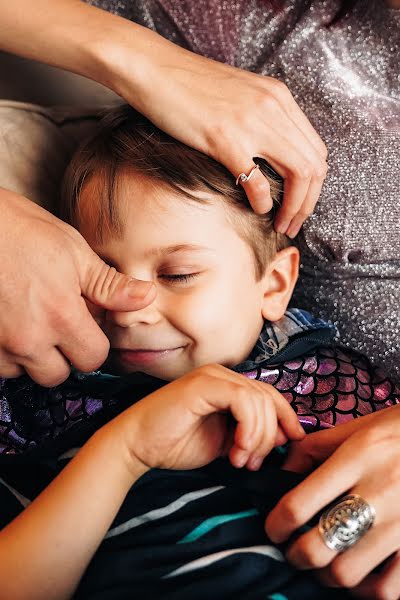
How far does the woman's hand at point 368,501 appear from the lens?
0.81 m

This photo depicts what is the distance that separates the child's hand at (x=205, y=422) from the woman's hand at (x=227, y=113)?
34 cm

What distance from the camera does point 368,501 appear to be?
2.70 ft

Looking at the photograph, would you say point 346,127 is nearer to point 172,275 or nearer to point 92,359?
point 172,275

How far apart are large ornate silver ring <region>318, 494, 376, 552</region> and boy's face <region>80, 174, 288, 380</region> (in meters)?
0.40

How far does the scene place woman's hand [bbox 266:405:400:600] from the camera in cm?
81

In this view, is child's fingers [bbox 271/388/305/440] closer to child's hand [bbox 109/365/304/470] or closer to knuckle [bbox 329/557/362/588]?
child's hand [bbox 109/365/304/470]

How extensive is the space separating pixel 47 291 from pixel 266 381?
39 centimetres

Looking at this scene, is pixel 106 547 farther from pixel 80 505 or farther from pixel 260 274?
pixel 260 274

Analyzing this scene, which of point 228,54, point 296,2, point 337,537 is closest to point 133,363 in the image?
point 337,537

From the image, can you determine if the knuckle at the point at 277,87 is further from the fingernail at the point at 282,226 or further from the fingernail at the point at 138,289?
the fingernail at the point at 138,289

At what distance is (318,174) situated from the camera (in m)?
1.12

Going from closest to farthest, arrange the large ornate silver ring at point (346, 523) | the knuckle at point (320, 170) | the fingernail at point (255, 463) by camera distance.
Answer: the large ornate silver ring at point (346, 523) < the fingernail at point (255, 463) < the knuckle at point (320, 170)

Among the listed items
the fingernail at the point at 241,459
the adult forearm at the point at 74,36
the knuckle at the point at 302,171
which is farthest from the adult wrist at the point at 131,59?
the fingernail at the point at 241,459

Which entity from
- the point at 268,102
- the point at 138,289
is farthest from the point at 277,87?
the point at 138,289
